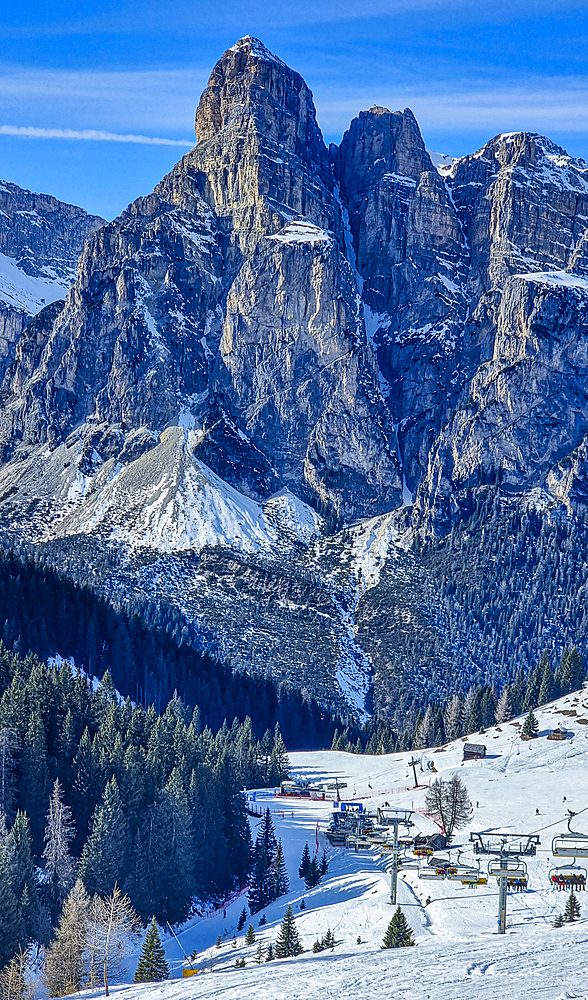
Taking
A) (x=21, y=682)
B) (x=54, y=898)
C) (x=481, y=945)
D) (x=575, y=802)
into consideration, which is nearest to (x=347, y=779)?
(x=575, y=802)

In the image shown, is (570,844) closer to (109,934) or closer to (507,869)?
(507,869)

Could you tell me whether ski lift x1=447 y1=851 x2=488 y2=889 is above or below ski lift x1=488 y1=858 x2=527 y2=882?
below

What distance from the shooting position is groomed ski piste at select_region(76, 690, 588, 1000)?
5241cm

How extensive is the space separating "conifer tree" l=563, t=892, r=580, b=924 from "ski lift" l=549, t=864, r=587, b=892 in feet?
21.3

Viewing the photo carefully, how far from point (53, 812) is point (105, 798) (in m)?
4.57

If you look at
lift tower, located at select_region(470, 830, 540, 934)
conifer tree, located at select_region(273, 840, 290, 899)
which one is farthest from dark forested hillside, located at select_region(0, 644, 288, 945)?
lift tower, located at select_region(470, 830, 540, 934)

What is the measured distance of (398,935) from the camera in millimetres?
74625

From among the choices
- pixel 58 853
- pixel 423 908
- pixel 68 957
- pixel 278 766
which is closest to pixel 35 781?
pixel 58 853

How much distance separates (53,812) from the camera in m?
98.2

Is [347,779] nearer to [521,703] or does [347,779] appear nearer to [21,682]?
[521,703]

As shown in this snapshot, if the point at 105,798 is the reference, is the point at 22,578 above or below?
above

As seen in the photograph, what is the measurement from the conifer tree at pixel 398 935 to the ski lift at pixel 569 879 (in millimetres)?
19433

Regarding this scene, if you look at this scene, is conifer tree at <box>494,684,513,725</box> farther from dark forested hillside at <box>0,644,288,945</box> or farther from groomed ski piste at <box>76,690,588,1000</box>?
dark forested hillside at <box>0,644,288,945</box>

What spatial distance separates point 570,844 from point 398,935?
125 feet
